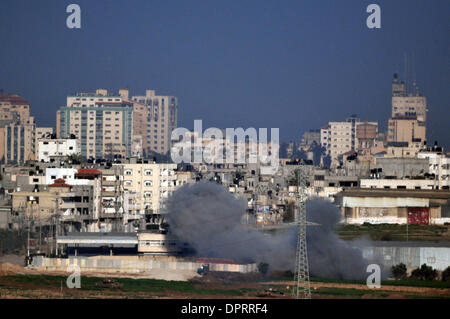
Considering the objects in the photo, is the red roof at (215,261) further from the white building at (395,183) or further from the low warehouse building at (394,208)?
the white building at (395,183)

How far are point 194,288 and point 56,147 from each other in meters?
47.0

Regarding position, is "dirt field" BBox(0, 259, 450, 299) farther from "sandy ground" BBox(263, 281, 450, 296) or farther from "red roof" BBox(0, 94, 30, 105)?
"red roof" BBox(0, 94, 30, 105)

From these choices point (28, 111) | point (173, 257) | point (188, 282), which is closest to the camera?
point (188, 282)

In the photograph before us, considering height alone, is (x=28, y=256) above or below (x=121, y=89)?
below

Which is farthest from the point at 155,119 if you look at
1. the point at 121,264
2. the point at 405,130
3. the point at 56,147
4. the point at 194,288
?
the point at 194,288

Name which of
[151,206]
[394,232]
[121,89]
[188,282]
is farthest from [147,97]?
[188,282]

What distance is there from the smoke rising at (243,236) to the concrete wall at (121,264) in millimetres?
1703

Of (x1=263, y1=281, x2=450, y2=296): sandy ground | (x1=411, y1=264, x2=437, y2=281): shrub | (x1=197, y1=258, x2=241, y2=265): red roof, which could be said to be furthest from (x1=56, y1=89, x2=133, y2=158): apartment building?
(x1=263, y1=281, x2=450, y2=296): sandy ground

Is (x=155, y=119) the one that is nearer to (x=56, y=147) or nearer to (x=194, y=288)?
(x=56, y=147)

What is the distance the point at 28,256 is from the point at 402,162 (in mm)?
44900

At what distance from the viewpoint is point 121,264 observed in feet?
165

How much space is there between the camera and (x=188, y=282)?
46.0 m

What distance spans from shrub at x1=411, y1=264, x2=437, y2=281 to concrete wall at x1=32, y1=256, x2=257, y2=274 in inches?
248
